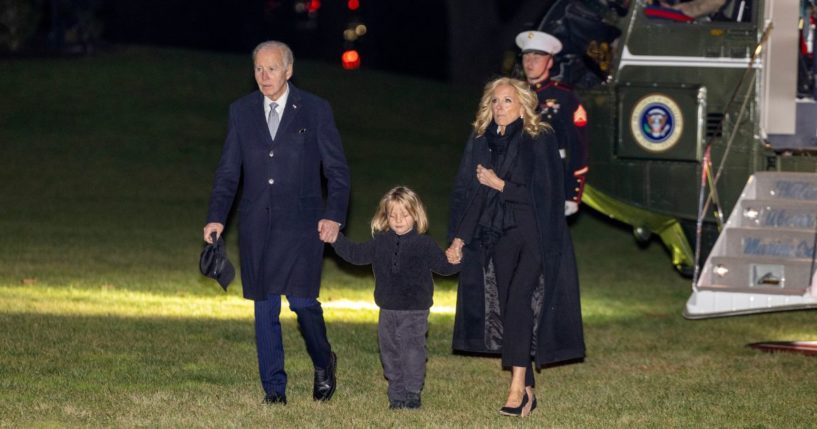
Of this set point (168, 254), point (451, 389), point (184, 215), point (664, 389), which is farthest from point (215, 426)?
point (184, 215)

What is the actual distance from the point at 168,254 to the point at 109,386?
289 inches

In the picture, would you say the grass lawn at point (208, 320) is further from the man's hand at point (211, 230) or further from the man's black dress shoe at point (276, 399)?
the man's hand at point (211, 230)

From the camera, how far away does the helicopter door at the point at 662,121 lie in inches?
476

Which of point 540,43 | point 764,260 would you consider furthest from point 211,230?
point 764,260

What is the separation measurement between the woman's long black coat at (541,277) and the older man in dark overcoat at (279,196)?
74 cm

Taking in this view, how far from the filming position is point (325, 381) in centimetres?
849

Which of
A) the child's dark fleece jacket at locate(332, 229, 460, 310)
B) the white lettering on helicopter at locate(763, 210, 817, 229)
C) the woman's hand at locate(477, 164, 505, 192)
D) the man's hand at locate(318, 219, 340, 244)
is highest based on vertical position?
the woman's hand at locate(477, 164, 505, 192)

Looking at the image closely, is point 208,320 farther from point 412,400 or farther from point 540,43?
point 412,400

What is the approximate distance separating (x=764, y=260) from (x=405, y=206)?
3.53m

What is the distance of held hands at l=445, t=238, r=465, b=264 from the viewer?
8125 millimetres

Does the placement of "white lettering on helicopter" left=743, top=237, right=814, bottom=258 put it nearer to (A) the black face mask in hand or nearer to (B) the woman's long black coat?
(B) the woman's long black coat

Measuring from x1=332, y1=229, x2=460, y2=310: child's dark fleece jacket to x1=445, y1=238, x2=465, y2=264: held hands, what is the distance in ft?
0.16

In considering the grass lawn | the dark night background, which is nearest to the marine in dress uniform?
the grass lawn

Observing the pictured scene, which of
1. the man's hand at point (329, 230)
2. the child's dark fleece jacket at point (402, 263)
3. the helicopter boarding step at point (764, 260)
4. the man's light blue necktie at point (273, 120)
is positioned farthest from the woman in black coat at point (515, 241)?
the helicopter boarding step at point (764, 260)
